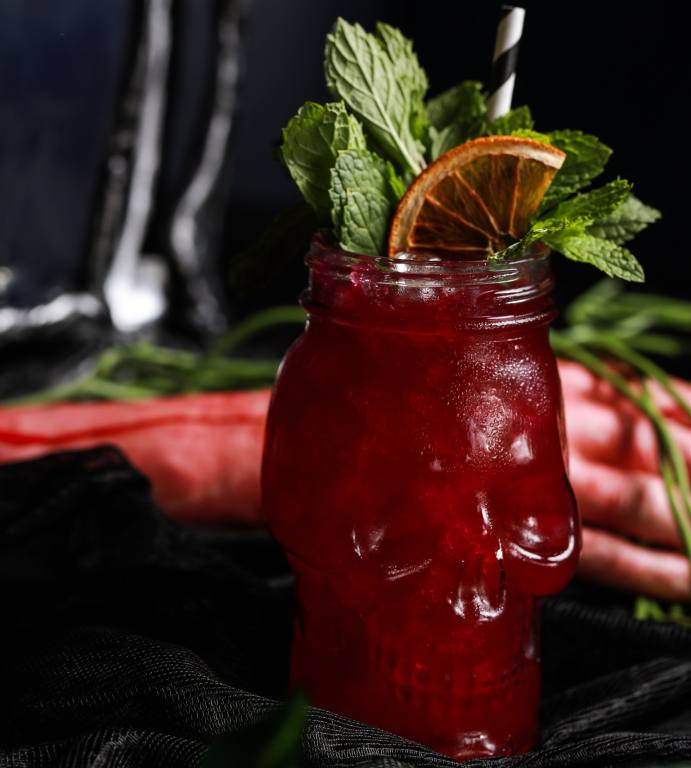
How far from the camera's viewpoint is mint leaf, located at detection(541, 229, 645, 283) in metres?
0.53

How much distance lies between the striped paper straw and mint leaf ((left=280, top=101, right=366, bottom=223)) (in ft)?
0.24

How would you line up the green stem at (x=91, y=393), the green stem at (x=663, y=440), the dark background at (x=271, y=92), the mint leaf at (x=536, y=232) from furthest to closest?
the dark background at (x=271, y=92) → the green stem at (x=91, y=393) → the green stem at (x=663, y=440) → the mint leaf at (x=536, y=232)

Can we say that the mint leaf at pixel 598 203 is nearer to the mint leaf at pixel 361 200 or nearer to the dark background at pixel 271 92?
the mint leaf at pixel 361 200

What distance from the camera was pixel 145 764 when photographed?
1.65 feet

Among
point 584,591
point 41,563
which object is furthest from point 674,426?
point 41,563

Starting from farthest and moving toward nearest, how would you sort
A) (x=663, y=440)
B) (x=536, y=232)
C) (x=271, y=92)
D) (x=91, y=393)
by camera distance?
(x=271, y=92)
(x=91, y=393)
(x=663, y=440)
(x=536, y=232)

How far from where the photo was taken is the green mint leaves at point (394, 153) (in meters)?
0.52

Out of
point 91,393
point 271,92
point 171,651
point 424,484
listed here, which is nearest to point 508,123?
point 424,484

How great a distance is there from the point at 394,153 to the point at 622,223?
12 centimetres

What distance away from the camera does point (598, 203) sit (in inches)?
20.6

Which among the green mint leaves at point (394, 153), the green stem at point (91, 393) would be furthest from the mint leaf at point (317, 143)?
the green stem at point (91, 393)

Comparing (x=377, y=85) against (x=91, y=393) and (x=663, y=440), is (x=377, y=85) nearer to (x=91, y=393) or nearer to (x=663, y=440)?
(x=663, y=440)

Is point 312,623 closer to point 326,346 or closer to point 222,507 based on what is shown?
point 326,346

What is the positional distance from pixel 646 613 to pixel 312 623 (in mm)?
298
